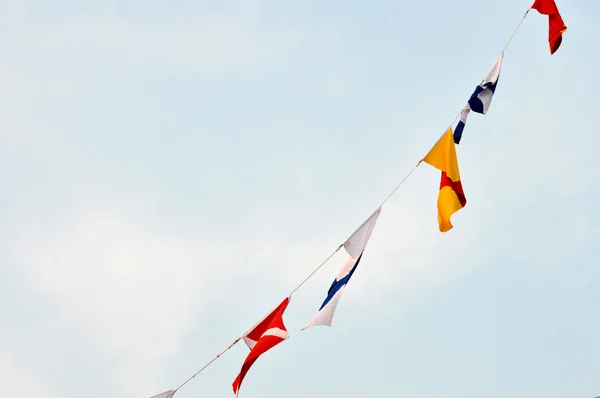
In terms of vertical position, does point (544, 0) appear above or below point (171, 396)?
above

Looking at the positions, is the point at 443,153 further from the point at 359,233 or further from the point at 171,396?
the point at 171,396

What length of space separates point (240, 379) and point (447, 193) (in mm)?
5234

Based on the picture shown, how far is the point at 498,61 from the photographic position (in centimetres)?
1733

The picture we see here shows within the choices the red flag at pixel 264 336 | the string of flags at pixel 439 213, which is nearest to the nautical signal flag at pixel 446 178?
the string of flags at pixel 439 213

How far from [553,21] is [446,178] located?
3.98 metres

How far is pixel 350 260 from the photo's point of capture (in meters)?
16.1

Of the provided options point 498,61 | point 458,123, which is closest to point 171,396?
point 458,123

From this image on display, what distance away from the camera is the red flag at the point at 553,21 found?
56.6ft

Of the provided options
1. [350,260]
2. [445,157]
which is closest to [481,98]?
[445,157]

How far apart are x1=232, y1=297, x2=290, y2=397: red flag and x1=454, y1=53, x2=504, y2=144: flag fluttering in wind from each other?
4.84m

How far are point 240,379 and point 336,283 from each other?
8.13 ft

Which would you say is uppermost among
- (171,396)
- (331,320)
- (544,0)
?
(544,0)

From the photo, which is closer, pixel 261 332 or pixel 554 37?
pixel 261 332

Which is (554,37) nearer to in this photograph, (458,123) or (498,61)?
(498,61)
